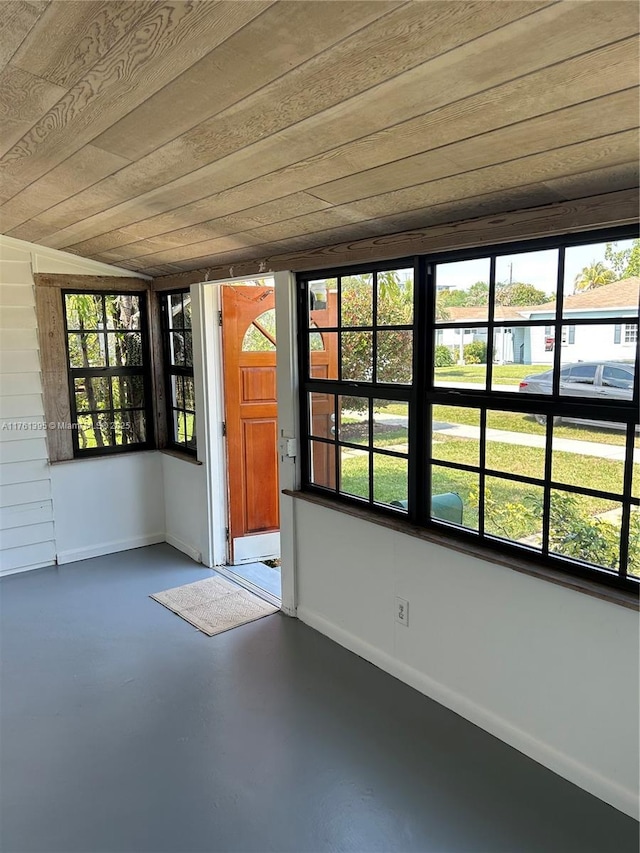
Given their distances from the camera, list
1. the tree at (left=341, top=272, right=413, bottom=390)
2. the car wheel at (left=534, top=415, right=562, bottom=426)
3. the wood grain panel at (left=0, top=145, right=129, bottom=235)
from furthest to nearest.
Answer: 1. the tree at (left=341, top=272, right=413, bottom=390)
2. the wood grain panel at (left=0, top=145, right=129, bottom=235)
3. the car wheel at (left=534, top=415, right=562, bottom=426)

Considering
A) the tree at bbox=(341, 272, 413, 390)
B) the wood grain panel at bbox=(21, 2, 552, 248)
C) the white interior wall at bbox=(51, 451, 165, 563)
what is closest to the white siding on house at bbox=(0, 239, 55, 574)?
the white interior wall at bbox=(51, 451, 165, 563)

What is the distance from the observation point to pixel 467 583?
2.46m

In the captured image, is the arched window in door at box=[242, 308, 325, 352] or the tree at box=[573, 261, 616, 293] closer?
the tree at box=[573, 261, 616, 293]

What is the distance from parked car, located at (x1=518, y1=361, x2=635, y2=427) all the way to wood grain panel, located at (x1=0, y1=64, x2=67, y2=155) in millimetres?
1921

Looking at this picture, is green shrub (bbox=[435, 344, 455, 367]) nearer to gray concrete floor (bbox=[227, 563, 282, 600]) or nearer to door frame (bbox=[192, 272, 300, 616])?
door frame (bbox=[192, 272, 300, 616])

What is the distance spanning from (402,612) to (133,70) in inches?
95.2

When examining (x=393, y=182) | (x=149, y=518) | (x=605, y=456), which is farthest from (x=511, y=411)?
(x=149, y=518)

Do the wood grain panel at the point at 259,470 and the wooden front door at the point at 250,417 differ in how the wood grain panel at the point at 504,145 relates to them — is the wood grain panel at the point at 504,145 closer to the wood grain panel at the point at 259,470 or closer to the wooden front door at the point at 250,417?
the wooden front door at the point at 250,417

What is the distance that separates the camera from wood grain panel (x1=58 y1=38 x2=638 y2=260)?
1.30 metres

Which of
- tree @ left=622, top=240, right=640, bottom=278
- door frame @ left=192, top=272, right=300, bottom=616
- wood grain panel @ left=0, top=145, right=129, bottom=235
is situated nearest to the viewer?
tree @ left=622, top=240, right=640, bottom=278

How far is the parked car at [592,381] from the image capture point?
6.35ft

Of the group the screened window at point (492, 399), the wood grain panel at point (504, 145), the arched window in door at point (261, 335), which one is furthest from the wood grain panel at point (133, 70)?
the arched window in door at point (261, 335)

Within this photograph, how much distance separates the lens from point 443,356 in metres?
2.55

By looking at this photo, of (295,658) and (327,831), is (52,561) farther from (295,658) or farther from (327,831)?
(327,831)
